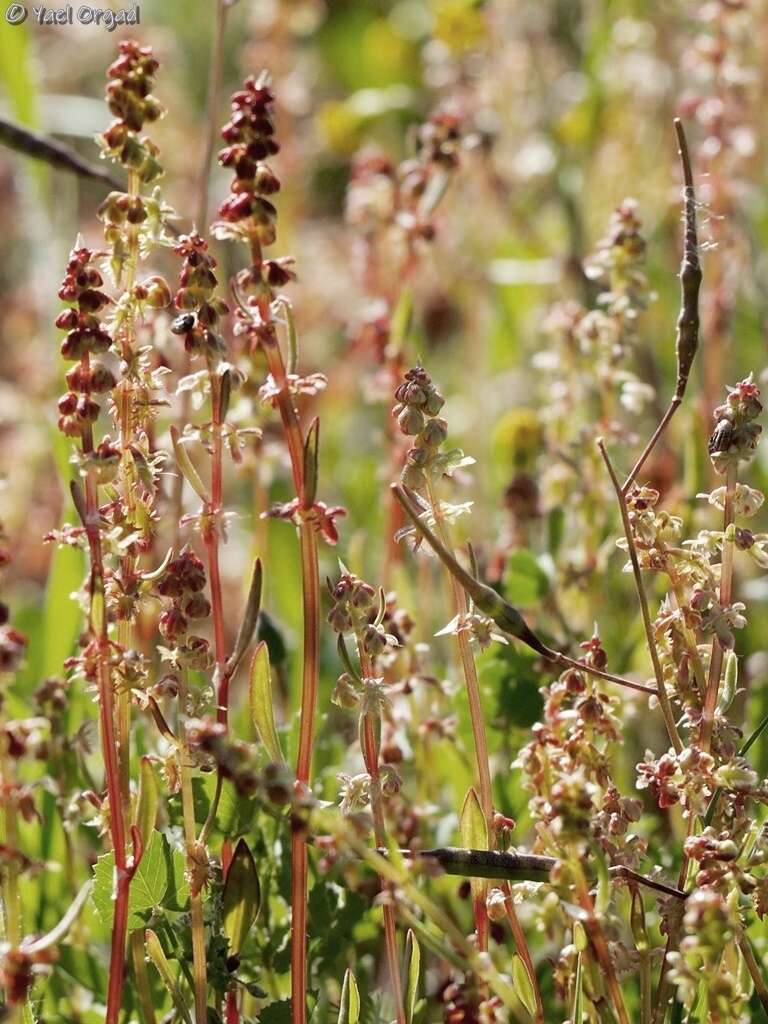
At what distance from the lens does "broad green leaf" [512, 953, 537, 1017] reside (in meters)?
0.78

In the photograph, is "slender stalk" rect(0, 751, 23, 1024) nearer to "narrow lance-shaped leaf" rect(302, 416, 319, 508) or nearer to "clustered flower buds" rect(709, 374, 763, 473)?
"narrow lance-shaped leaf" rect(302, 416, 319, 508)

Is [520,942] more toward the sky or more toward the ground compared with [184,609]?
more toward the ground

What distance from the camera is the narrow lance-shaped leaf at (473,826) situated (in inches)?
30.6

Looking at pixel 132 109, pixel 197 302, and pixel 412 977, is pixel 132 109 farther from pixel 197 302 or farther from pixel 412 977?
pixel 412 977

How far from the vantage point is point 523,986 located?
79 centimetres

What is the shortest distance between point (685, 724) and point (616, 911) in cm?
11

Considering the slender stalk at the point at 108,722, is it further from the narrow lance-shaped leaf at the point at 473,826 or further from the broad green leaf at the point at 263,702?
the narrow lance-shaped leaf at the point at 473,826

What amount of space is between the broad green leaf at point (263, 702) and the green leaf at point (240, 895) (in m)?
0.06

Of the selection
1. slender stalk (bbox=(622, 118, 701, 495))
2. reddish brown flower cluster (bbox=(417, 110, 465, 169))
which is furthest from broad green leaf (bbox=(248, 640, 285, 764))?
reddish brown flower cluster (bbox=(417, 110, 465, 169))

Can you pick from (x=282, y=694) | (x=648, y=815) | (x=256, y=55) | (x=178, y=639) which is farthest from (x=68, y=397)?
(x=256, y=55)

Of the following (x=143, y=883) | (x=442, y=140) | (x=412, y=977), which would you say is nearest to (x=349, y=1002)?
(x=412, y=977)

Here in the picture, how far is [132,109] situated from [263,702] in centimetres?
34

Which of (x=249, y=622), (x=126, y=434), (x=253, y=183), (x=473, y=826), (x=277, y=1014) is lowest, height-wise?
(x=277, y=1014)

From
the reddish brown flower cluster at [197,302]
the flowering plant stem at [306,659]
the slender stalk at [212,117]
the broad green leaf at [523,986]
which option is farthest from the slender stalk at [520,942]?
the slender stalk at [212,117]
